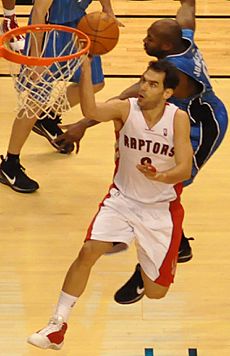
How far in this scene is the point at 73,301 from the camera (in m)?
4.54

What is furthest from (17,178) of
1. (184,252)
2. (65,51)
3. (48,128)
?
(184,252)

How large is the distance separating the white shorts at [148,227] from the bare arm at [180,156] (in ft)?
0.95

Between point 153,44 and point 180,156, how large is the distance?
78 cm

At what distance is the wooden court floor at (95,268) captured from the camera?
4.82 m

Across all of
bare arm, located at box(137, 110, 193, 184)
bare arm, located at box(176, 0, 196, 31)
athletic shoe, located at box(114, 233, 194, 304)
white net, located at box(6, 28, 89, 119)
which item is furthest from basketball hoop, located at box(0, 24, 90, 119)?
athletic shoe, located at box(114, 233, 194, 304)

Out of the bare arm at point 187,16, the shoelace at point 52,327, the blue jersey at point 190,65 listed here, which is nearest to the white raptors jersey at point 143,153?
the blue jersey at point 190,65

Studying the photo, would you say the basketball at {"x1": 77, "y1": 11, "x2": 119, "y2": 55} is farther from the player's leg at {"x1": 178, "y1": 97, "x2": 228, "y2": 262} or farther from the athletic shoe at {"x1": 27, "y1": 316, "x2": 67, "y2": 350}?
the athletic shoe at {"x1": 27, "y1": 316, "x2": 67, "y2": 350}

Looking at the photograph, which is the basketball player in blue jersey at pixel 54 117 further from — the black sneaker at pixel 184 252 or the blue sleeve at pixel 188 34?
the black sneaker at pixel 184 252

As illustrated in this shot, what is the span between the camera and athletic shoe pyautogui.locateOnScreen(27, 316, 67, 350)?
4.43m

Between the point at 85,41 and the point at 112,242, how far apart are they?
1.02 meters

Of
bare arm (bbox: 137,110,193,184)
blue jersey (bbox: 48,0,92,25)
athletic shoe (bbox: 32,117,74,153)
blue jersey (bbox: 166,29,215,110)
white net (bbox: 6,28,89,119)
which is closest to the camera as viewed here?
bare arm (bbox: 137,110,193,184)

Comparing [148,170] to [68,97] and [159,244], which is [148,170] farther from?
[68,97]

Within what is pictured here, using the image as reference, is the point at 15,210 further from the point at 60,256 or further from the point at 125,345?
the point at 125,345

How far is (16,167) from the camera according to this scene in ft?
20.6
